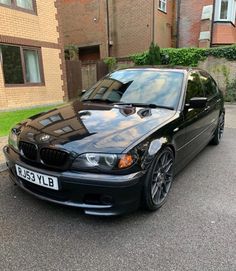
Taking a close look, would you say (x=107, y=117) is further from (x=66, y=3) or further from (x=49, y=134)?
(x=66, y=3)

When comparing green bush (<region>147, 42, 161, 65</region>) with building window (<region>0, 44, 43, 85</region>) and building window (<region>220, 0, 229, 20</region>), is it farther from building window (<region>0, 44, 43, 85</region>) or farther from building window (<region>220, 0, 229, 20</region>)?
building window (<region>220, 0, 229, 20</region>)

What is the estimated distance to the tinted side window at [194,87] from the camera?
→ 3.50 m

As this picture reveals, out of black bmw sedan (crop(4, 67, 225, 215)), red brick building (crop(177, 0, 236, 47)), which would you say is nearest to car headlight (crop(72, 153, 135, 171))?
black bmw sedan (crop(4, 67, 225, 215))

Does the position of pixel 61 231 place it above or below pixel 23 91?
below

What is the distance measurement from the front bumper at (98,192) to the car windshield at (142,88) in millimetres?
1346

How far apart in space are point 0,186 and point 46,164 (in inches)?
48.7

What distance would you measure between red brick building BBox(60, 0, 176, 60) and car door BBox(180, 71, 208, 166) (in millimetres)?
11830

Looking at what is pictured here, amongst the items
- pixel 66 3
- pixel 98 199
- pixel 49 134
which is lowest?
pixel 98 199

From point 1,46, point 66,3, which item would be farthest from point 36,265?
point 66,3

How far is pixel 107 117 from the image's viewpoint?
2836 mm

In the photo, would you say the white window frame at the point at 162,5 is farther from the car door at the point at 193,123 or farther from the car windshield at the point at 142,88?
the car windshield at the point at 142,88

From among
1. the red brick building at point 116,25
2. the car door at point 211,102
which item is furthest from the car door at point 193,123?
the red brick building at point 116,25

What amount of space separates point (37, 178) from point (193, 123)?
220 centimetres

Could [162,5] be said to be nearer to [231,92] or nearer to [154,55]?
[154,55]
